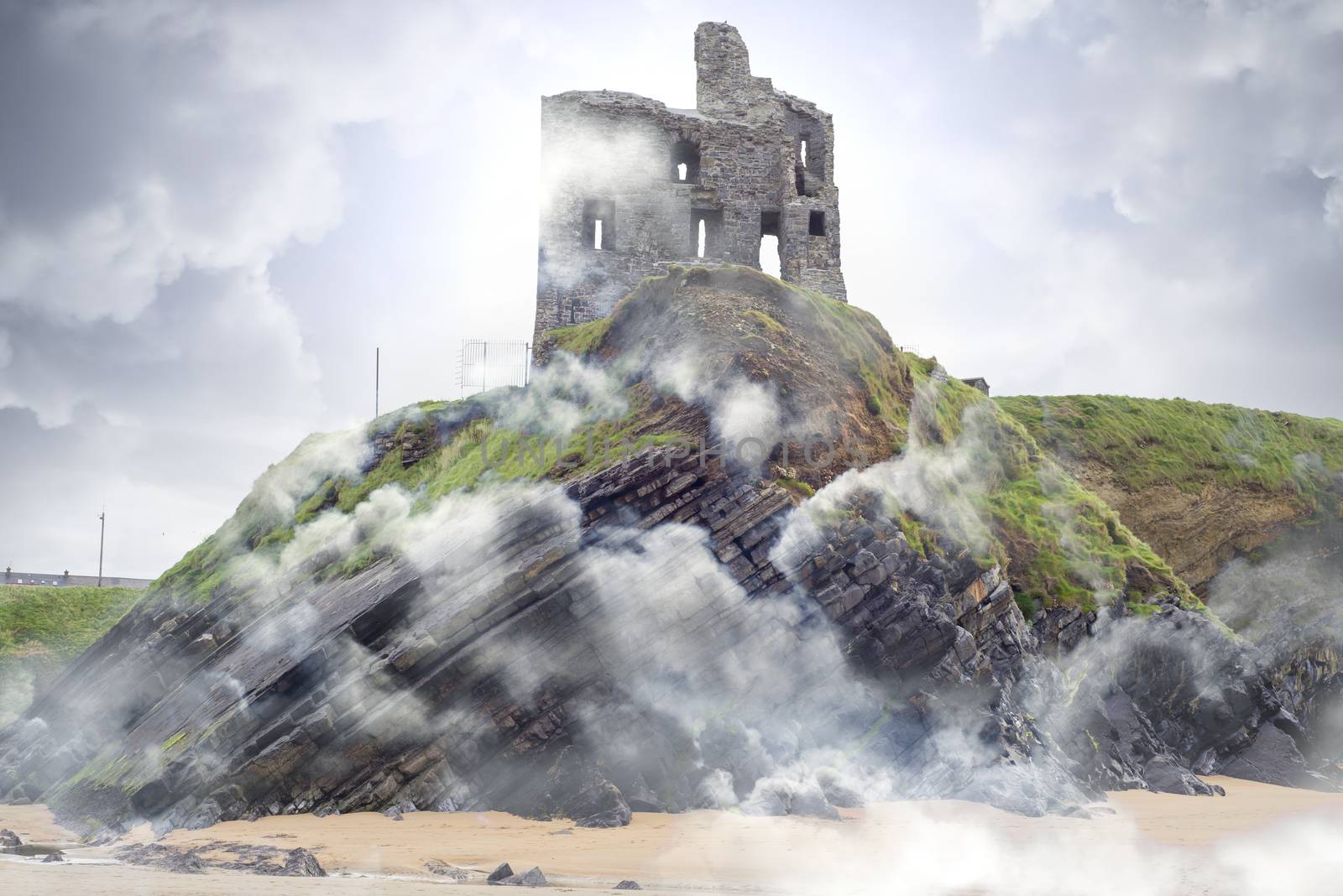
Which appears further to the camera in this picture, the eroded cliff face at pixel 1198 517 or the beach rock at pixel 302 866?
the eroded cliff face at pixel 1198 517

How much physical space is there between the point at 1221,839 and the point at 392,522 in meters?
20.1

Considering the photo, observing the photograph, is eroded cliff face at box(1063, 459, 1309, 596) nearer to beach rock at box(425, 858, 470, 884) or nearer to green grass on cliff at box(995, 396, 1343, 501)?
green grass on cliff at box(995, 396, 1343, 501)

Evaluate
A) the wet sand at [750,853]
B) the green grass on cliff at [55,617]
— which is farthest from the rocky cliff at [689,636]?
the green grass on cliff at [55,617]

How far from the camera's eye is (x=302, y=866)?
1709cm

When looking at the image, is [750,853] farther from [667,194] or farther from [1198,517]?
[1198,517]

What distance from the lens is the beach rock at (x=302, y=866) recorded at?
16.9 metres

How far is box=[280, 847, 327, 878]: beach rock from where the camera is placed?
16.9 meters

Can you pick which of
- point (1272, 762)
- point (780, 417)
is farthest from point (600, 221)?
point (1272, 762)

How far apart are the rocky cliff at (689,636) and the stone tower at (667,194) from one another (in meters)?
6.83

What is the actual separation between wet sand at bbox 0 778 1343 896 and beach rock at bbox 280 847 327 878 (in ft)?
1.05

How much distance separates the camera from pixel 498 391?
33.8m

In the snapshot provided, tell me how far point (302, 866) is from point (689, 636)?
27.6 feet

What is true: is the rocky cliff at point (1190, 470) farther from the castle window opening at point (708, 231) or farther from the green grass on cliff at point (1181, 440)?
the castle window opening at point (708, 231)

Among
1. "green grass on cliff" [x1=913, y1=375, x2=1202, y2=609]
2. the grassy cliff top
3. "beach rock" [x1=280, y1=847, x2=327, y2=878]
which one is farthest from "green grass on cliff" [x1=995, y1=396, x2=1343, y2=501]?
"beach rock" [x1=280, y1=847, x2=327, y2=878]
